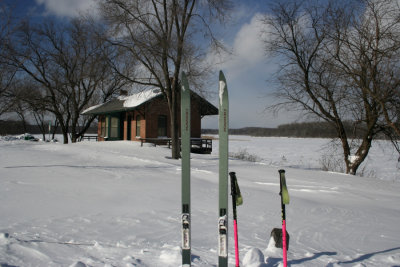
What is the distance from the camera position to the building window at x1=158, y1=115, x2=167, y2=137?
69.0ft

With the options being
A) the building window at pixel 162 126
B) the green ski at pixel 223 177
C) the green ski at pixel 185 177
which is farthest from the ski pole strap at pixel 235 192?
the building window at pixel 162 126

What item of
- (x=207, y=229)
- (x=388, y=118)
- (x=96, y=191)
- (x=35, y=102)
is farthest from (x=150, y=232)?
(x=35, y=102)

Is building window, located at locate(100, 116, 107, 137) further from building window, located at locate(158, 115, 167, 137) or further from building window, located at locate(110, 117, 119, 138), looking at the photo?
building window, located at locate(158, 115, 167, 137)

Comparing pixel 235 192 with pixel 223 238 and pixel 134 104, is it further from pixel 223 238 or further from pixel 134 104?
pixel 134 104

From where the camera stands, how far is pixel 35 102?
22.5 meters

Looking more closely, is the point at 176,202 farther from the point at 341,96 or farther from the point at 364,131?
the point at 364,131

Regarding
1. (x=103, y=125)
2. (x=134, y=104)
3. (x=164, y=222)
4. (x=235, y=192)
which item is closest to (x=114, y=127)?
(x=103, y=125)

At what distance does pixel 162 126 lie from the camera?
69.4 feet

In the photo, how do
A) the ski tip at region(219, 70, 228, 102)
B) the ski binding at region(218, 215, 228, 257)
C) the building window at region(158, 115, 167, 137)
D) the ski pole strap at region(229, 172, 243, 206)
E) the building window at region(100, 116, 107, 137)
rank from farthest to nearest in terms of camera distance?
the building window at region(100, 116, 107, 137), the building window at region(158, 115, 167, 137), the ski tip at region(219, 70, 228, 102), the ski pole strap at region(229, 172, 243, 206), the ski binding at region(218, 215, 228, 257)

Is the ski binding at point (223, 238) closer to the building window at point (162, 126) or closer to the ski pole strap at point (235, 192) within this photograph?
the ski pole strap at point (235, 192)

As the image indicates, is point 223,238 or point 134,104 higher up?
point 134,104

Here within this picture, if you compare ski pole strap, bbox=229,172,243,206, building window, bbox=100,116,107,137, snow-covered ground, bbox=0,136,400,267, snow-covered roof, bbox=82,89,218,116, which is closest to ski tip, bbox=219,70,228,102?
ski pole strap, bbox=229,172,243,206

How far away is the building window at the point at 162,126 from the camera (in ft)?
69.0

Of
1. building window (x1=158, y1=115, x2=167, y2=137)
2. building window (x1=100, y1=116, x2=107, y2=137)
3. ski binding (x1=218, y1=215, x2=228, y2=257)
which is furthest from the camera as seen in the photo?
building window (x1=100, y1=116, x2=107, y2=137)
